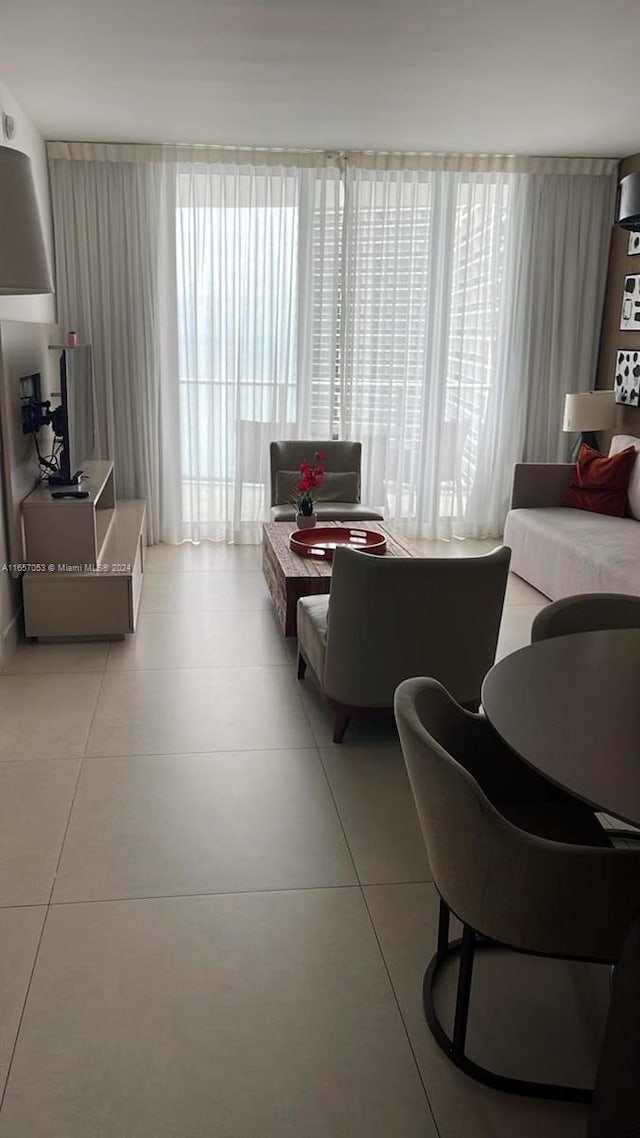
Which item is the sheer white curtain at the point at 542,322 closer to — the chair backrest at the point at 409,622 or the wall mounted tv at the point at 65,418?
the wall mounted tv at the point at 65,418

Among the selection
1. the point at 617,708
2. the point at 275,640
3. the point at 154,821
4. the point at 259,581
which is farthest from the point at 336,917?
the point at 259,581

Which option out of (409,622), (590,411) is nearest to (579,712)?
(409,622)

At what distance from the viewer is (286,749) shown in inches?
134

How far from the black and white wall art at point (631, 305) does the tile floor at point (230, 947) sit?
3.74 meters

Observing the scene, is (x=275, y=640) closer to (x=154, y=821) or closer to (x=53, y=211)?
(x=154, y=821)

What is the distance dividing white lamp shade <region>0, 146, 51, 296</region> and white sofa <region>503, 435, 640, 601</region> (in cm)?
306

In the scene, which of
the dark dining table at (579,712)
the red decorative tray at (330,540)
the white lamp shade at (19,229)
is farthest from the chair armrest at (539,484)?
the white lamp shade at (19,229)

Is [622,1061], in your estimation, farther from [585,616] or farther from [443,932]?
[585,616]

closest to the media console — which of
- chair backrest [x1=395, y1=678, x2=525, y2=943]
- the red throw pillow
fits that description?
chair backrest [x1=395, y1=678, x2=525, y2=943]

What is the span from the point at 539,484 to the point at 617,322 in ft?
4.54

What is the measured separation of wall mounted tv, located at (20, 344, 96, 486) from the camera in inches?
178

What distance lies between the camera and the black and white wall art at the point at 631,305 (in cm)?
595

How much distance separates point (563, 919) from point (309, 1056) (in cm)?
67

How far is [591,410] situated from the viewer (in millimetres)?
6023
